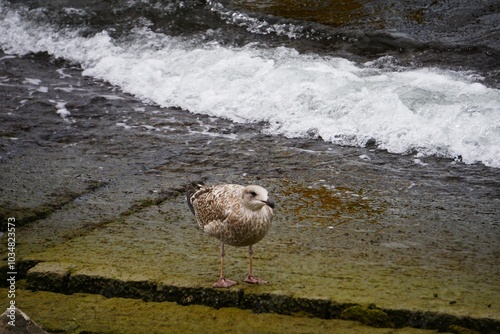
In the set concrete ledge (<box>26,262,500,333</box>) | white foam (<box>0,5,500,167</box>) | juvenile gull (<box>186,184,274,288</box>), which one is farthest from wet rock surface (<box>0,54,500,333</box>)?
white foam (<box>0,5,500,167</box>)

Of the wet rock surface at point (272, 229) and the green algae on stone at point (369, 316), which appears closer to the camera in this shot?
the green algae on stone at point (369, 316)

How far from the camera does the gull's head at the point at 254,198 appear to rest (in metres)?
4.32

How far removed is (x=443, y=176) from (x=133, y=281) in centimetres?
329

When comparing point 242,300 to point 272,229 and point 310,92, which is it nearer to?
point 272,229

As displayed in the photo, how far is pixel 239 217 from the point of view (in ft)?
14.4

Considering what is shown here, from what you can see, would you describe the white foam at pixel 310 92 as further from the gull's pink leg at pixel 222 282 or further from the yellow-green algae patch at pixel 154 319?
the yellow-green algae patch at pixel 154 319

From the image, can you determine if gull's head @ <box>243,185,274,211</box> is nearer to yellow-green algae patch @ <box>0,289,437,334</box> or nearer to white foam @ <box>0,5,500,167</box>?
yellow-green algae patch @ <box>0,289,437,334</box>

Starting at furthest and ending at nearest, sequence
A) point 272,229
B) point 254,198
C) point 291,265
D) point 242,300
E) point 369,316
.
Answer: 1. point 272,229
2. point 291,265
3. point 254,198
4. point 242,300
5. point 369,316

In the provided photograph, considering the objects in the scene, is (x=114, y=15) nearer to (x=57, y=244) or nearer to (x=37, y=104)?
(x=37, y=104)

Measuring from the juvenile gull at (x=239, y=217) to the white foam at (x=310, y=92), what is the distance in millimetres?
3220

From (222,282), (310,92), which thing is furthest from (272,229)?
(310,92)

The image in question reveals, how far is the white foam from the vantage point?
7623 mm

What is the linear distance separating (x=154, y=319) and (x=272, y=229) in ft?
4.61

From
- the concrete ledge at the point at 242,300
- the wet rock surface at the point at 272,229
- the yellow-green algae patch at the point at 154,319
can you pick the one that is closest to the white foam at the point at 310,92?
the wet rock surface at the point at 272,229
